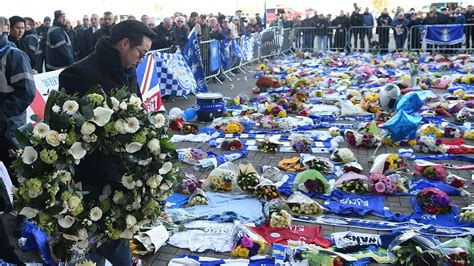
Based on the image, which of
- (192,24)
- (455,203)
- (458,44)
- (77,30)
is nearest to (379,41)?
(458,44)

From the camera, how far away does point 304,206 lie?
6.00 m

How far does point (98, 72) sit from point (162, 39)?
31.5 feet

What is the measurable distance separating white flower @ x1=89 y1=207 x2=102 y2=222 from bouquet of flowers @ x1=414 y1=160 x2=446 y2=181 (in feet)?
17.1

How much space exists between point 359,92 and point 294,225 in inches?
333

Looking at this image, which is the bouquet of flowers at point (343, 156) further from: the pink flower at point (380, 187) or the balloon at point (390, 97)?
the balloon at point (390, 97)

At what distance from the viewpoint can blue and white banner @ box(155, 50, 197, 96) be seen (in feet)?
39.5

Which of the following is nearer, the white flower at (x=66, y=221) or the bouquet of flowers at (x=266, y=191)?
the white flower at (x=66, y=221)

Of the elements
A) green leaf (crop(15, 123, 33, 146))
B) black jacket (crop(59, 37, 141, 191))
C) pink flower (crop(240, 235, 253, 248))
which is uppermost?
black jacket (crop(59, 37, 141, 191))

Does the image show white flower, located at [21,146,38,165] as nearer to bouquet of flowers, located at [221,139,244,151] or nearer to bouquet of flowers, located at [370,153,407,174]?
bouquet of flowers, located at [370,153,407,174]

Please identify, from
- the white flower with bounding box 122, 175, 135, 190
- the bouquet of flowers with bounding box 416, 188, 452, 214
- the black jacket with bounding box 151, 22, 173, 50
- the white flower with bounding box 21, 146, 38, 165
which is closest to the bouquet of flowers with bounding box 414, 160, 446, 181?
the bouquet of flowers with bounding box 416, 188, 452, 214

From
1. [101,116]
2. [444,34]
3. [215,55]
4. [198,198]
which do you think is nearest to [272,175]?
[198,198]

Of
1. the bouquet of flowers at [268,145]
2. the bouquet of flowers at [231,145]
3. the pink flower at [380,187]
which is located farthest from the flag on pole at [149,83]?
the pink flower at [380,187]

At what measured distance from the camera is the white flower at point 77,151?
2.84m

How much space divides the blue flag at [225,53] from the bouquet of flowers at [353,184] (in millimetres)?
10370
